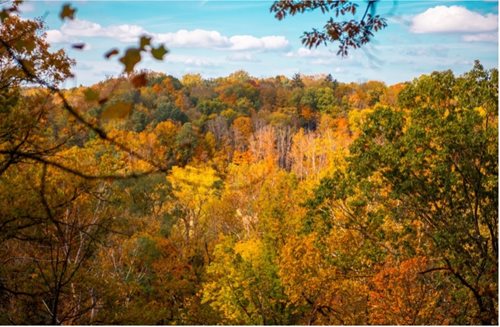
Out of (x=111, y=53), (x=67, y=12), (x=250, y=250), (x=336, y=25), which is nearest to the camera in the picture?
(x=111, y=53)

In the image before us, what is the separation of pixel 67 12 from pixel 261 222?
14122 mm

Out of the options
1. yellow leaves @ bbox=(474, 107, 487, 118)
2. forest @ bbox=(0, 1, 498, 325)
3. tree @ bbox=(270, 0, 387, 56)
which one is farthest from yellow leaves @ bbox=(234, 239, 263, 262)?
tree @ bbox=(270, 0, 387, 56)

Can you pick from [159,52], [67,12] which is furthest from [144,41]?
[67,12]

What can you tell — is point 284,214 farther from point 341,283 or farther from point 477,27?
point 477,27

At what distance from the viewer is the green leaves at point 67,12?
1.87 meters

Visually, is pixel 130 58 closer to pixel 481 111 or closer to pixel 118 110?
pixel 118 110

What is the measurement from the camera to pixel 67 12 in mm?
1874

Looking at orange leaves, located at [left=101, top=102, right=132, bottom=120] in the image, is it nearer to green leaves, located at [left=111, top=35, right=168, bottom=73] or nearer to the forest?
the forest

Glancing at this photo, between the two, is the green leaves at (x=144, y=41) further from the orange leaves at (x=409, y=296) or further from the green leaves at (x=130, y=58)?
the orange leaves at (x=409, y=296)

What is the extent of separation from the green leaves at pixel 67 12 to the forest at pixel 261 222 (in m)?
0.21

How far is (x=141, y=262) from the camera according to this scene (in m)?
16.3

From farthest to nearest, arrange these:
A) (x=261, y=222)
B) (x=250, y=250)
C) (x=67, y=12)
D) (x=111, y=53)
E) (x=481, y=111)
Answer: (x=261, y=222)
(x=250, y=250)
(x=481, y=111)
(x=67, y=12)
(x=111, y=53)

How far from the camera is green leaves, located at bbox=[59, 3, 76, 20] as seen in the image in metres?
1.87

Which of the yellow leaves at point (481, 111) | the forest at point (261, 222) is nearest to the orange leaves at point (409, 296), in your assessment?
the forest at point (261, 222)
